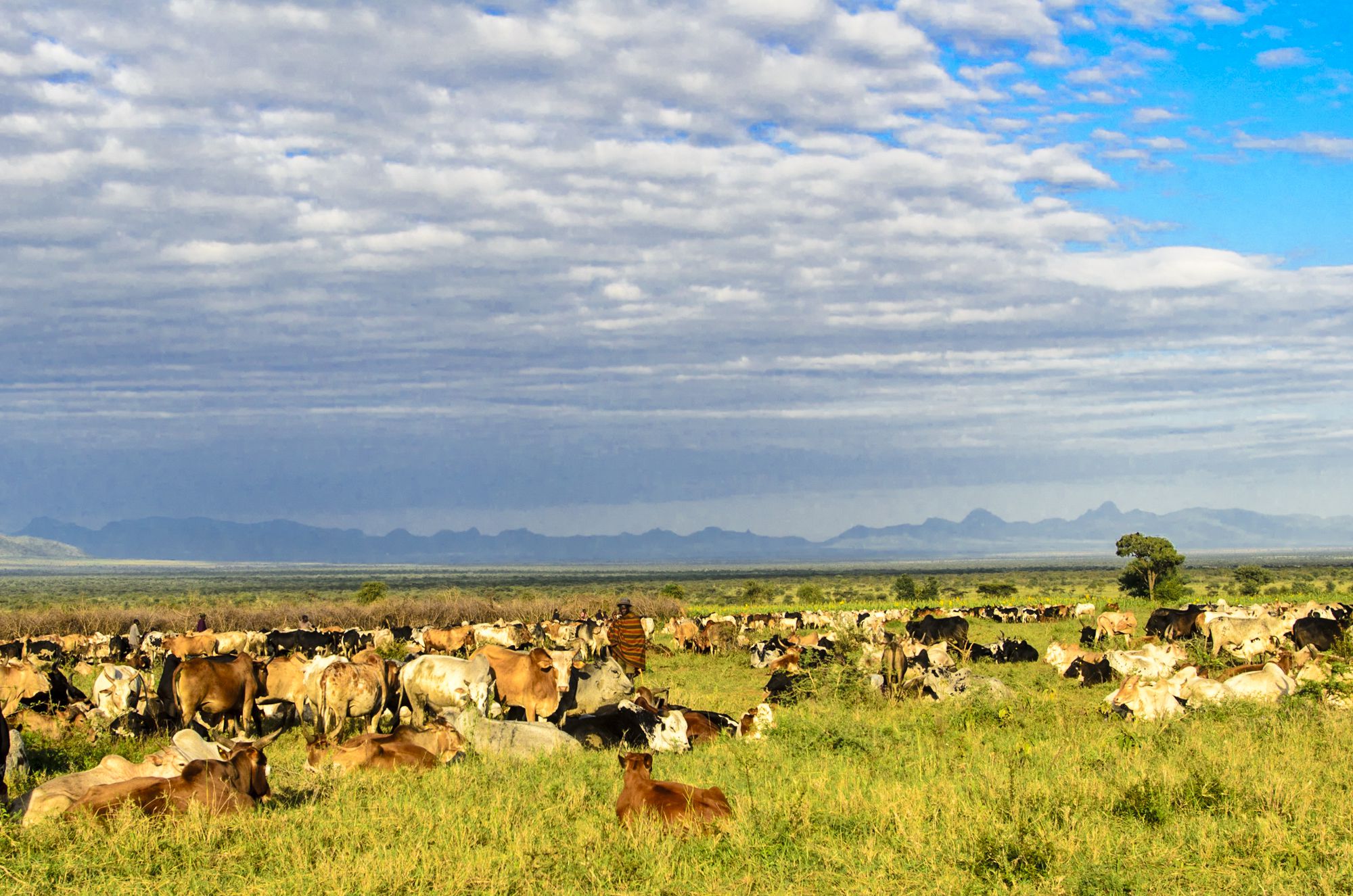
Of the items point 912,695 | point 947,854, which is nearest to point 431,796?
point 947,854

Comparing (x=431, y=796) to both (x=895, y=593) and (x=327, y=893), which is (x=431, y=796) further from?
(x=895, y=593)

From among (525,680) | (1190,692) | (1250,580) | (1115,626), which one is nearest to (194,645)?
(525,680)

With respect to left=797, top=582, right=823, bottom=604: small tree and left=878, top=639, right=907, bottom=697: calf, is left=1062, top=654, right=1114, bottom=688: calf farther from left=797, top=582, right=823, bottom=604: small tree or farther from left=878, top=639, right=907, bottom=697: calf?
left=797, top=582, right=823, bottom=604: small tree

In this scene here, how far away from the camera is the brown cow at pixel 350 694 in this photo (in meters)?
14.5

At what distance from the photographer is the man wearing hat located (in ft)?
70.0

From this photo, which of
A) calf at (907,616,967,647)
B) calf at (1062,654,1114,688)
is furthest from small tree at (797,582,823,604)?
calf at (1062,654,1114,688)

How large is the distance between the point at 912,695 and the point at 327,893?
11637 mm

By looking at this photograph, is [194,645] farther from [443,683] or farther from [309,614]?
[309,614]

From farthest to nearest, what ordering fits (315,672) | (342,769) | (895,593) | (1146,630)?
(895,593) → (1146,630) → (315,672) → (342,769)

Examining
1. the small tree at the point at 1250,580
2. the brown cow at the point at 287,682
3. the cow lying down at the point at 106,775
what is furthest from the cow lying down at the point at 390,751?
the small tree at the point at 1250,580

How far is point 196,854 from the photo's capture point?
25.1ft

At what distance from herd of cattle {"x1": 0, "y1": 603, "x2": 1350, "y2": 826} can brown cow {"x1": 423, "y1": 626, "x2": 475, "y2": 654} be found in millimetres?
6282

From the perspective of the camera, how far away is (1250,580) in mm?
62562

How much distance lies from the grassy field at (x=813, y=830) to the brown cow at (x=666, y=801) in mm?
227
